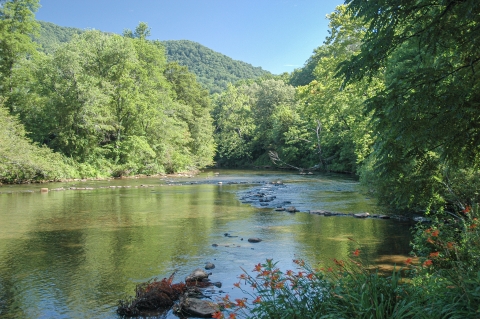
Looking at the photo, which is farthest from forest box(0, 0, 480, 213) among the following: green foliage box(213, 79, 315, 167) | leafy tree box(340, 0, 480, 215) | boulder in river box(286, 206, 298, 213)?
boulder in river box(286, 206, 298, 213)

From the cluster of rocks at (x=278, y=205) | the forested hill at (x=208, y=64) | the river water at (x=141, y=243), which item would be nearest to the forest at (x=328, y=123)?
the cluster of rocks at (x=278, y=205)

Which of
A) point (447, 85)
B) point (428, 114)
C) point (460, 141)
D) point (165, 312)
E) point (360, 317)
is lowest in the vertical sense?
point (165, 312)

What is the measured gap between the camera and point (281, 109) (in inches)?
1956

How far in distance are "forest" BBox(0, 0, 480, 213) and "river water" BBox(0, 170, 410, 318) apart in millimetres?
1809

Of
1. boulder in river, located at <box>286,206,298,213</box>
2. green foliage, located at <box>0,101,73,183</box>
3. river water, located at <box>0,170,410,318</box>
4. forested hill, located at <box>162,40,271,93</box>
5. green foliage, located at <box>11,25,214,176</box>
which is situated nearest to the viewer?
river water, located at <box>0,170,410,318</box>

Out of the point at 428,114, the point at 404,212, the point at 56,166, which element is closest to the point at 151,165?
the point at 56,166

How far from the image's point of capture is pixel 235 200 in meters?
19.6

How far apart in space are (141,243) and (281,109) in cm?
4070

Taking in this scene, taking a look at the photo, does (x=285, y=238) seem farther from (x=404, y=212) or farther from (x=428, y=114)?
(x=428, y=114)

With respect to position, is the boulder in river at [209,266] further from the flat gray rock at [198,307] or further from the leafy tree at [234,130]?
the leafy tree at [234,130]

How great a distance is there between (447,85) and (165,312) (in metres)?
5.14

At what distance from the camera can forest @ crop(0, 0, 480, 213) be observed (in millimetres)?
4605

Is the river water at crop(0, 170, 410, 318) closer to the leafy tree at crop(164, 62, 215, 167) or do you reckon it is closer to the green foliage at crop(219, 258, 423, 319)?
the green foliage at crop(219, 258, 423, 319)

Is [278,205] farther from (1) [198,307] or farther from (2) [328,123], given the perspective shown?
(1) [198,307]
